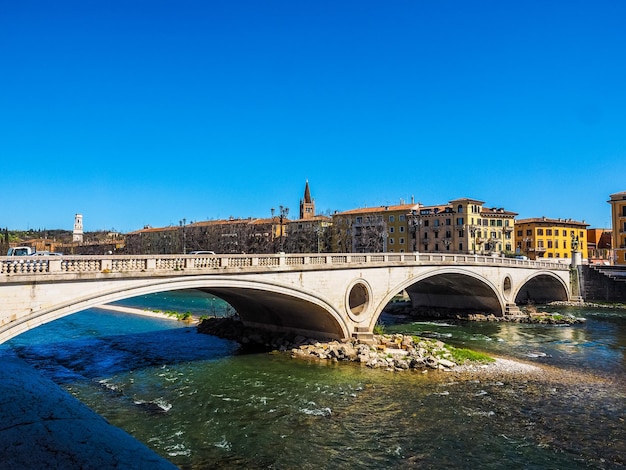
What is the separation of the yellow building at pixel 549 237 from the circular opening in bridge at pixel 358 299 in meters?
52.9

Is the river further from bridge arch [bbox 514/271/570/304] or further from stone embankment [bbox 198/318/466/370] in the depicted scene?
bridge arch [bbox 514/271/570/304]

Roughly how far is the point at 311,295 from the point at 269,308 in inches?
177

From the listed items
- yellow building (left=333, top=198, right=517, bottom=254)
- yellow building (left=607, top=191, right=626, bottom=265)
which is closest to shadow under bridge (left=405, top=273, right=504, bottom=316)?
yellow building (left=333, top=198, right=517, bottom=254)

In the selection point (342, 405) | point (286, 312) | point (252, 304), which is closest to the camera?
point (342, 405)

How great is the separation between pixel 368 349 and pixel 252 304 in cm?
757

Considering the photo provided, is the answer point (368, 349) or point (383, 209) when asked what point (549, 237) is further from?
point (368, 349)

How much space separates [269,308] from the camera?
90.2 feet

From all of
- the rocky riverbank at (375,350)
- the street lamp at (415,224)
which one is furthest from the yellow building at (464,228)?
the rocky riverbank at (375,350)

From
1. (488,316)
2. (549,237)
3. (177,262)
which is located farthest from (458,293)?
(549,237)

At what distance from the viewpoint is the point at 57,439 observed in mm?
5902

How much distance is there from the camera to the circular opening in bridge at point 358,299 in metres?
28.0

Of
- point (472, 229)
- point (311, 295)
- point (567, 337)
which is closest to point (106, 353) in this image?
point (311, 295)

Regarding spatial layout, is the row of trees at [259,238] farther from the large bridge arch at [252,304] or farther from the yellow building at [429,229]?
the large bridge arch at [252,304]

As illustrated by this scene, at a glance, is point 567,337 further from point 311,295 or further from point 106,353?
point 106,353
